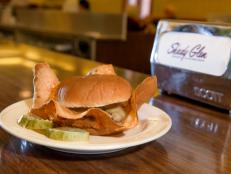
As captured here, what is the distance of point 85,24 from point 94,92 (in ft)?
8.08

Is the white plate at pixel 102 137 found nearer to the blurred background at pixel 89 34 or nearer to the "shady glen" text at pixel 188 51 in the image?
Result: the "shady glen" text at pixel 188 51

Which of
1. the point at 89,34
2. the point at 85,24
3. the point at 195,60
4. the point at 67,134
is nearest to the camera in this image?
the point at 67,134

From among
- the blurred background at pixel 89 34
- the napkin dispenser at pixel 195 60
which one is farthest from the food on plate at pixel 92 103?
the blurred background at pixel 89 34

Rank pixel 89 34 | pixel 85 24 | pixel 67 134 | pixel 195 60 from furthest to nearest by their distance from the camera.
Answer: pixel 85 24
pixel 89 34
pixel 195 60
pixel 67 134

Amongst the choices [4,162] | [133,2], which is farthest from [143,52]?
[133,2]

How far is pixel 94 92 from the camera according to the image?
0.43m

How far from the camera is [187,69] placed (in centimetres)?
69

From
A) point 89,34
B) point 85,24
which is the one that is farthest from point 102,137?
point 85,24

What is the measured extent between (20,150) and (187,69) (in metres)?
0.40

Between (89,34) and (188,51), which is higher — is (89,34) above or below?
below

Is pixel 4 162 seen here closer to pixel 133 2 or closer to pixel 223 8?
pixel 223 8

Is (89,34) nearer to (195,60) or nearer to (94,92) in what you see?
(195,60)

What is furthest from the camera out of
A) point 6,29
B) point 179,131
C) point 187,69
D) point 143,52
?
point 6,29

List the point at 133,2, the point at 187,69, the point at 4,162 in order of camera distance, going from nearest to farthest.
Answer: the point at 4,162
the point at 187,69
the point at 133,2
